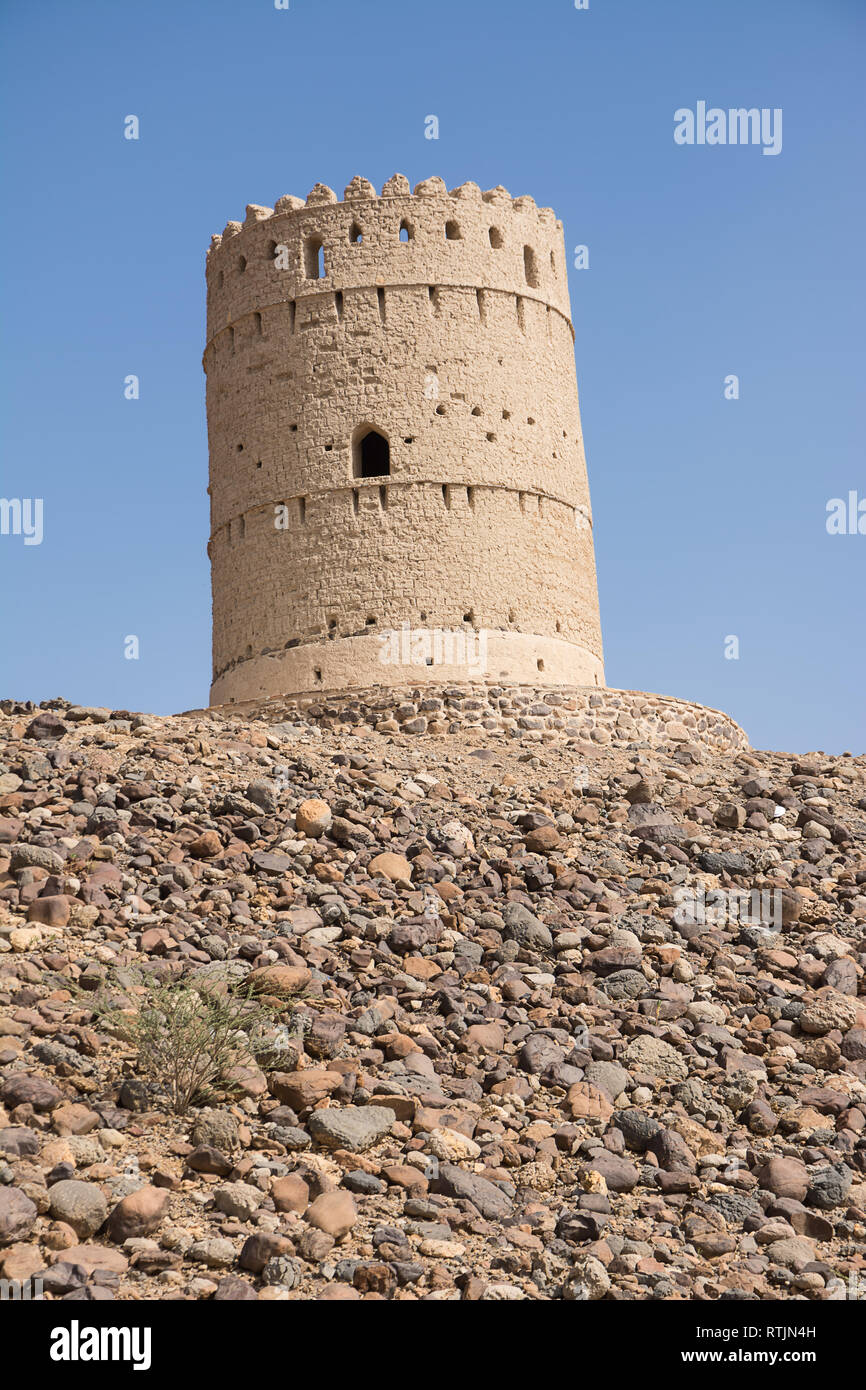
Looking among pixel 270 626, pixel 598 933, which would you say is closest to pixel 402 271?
pixel 270 626

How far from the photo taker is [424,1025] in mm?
7762

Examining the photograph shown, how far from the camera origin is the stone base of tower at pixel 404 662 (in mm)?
15789

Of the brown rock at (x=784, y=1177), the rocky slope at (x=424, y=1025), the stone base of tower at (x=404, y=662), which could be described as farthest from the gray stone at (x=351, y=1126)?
the stone base of tower at (x=404, y=662)

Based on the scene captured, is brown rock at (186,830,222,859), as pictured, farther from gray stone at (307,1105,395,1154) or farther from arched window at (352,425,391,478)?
arched window at (352,425,391,478)

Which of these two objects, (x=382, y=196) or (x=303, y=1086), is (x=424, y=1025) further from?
(x=382, y=196)

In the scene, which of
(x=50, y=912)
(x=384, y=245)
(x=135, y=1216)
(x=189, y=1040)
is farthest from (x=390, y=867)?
(x=384, y=245)

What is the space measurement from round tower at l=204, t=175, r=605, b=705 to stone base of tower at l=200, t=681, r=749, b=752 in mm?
799

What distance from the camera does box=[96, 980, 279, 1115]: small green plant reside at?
6633mm

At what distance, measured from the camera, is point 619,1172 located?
6.62 meters

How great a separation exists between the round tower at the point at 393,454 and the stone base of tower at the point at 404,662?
3 cm

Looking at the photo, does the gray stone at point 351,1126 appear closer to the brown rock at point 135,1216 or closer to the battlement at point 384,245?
the brown rock at point 135,1216

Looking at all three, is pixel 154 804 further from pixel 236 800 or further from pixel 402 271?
pixel 402 271
